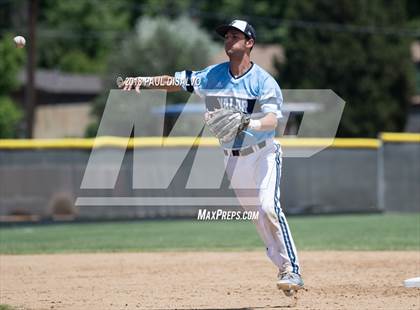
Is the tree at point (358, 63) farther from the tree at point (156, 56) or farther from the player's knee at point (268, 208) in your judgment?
the player's knee at point (268, 208)

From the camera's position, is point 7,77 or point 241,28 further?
point 7,77

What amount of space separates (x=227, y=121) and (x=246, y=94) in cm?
38

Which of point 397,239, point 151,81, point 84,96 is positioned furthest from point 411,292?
point 84,96

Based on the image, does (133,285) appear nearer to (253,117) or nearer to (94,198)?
(253,117)

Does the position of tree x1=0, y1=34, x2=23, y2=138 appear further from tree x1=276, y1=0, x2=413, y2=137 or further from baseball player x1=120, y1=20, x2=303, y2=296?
baseball player x1=120, y1=20, x2=303, y2=296

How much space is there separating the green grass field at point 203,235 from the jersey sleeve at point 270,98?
5949mm

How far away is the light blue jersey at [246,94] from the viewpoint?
795 centimetres

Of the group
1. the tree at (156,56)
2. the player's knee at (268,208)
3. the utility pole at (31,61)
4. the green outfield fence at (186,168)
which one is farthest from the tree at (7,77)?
the player's knee at (268,208)

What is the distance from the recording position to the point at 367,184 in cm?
2088

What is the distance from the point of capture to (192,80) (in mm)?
8422

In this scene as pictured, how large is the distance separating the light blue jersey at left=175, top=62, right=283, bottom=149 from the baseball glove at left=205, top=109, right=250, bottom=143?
0.13 metres

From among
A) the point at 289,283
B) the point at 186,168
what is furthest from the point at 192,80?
the point at 186,168

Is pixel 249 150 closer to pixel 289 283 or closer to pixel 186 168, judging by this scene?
pixel 289 283

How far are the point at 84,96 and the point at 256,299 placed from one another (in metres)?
49.3
